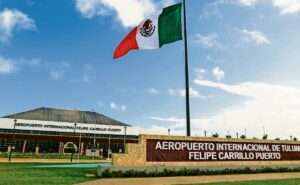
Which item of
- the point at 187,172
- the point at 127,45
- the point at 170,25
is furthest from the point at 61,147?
the point at 170,25

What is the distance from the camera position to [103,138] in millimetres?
77250

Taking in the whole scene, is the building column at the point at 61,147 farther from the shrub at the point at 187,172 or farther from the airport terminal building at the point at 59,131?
the shrub at the point at 187,172

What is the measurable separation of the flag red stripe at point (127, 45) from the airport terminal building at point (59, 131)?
44.9 meters

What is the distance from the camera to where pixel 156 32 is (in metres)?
21.0

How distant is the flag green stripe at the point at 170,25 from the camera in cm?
2064

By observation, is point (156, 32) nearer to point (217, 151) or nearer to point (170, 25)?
point (170, 25)

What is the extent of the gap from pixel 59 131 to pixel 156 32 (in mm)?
58937

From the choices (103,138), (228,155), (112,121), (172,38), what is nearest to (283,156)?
(228,155)

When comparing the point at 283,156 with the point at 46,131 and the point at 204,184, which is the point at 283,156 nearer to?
the point at 204,184

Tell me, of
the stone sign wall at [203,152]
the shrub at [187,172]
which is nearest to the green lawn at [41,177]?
the shrub at [187,172]

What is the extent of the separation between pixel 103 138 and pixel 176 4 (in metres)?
60.8

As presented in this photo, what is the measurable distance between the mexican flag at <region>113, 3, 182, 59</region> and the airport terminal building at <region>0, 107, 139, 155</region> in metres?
45.4

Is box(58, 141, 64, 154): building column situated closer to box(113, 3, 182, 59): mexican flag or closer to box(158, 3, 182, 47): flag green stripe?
box(113, 3, 182, 59): mexican flag

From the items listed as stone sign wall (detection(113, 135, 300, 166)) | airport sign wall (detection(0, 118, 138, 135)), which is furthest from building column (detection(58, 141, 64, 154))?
stone sign wall (detection(113, 135, 300, 166))
